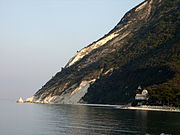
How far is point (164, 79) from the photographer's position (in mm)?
180875

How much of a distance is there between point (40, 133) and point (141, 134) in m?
20.1

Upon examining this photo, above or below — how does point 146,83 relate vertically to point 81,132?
above

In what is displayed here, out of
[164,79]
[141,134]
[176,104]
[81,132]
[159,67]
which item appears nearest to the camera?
[141,134]

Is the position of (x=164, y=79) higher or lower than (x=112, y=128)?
higher

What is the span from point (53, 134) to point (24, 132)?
7.23 metres

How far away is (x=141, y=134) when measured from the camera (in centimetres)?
6475

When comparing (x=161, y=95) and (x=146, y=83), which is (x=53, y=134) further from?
(x=146, y=83)

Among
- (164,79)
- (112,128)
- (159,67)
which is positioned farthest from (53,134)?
(159,67)

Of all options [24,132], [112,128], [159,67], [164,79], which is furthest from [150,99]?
[24,132]

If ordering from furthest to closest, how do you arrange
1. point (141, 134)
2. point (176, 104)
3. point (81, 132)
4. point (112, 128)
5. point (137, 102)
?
point (137, 102), point (176, 104), point (112, 128), point (81, 132), point (141, 134)

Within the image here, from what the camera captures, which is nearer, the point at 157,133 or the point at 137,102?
the point at 157,133

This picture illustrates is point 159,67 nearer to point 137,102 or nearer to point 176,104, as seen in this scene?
point 137,102

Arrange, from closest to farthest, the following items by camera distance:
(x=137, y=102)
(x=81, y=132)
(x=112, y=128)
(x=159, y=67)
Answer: (x=81, y=132) < (x=112, y=128) < (x=137, y=102) < (x=159, y=67)

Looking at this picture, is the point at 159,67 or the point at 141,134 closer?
the point at 141,134
